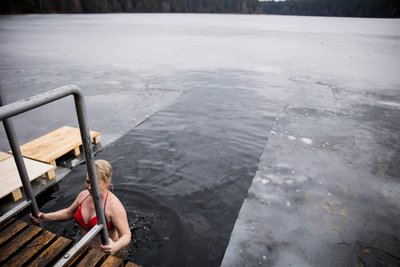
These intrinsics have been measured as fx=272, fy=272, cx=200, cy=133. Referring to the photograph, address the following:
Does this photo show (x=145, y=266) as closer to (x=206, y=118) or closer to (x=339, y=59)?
(x=206, y=118)

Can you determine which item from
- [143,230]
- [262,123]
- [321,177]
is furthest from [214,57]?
[143,230]

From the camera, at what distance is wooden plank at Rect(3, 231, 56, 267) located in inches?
73.2

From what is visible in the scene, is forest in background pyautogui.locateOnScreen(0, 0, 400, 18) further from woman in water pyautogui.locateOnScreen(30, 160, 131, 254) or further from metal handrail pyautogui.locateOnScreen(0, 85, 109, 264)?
metal handrail pyautogui.locateOnScreen(0, 85, 109, 264)

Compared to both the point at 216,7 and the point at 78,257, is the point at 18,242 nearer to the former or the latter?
the point at 78,257

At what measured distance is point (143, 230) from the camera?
11.0 feet

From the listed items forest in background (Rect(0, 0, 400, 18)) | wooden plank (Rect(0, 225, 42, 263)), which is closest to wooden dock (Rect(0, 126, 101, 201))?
wooden plank (Rect(0, 225, 42, 263))

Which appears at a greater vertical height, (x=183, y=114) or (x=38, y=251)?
(x=38, y=251)

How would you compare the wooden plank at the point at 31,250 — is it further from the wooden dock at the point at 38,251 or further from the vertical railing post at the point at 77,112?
the vertical railing post at the point at 77,112

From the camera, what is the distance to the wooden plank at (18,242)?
193 centimetres

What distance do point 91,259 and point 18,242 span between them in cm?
61

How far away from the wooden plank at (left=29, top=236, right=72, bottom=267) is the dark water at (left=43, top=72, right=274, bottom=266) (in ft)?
3.78

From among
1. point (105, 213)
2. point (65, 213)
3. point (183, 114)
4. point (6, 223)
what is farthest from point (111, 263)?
point (183, 114)

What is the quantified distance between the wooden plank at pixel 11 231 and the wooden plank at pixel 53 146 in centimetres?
197

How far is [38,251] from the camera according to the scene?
1957 millimetres
